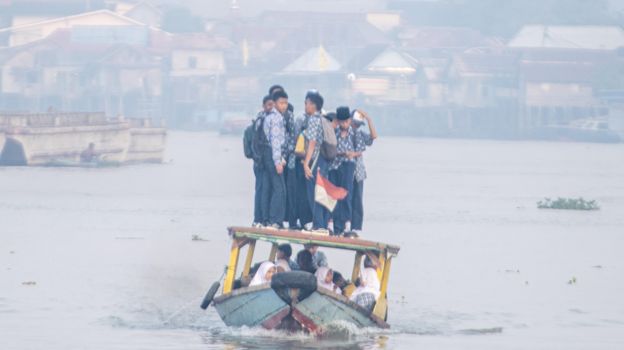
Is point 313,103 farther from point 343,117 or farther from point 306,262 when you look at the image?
point 306,262

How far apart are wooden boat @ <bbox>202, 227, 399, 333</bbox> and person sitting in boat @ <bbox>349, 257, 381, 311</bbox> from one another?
0.32ft

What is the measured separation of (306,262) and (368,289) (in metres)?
0.89

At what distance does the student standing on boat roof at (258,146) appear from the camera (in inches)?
798

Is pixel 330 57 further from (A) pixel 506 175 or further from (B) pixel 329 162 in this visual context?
(B) pixel 329 162

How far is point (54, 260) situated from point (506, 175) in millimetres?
43155

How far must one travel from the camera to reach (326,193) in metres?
20.1

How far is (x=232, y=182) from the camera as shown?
6128 centimetres

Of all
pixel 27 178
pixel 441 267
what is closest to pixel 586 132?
pixel 27 178

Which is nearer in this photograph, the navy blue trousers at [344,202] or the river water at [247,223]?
the navy blue trousers at [344,202]

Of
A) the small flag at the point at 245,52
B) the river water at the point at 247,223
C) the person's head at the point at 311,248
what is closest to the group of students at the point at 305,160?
the person's head at the point at 311,248

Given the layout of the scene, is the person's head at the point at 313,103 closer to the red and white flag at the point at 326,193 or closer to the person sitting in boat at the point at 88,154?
the red and white flag at the point at 326,193

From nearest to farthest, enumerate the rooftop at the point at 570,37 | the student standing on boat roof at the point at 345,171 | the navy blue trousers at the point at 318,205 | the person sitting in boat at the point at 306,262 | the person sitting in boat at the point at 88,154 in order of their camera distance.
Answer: the navy blue trousers at the point at 318,205
the person sitting in boat at the point at 306,262
the student standing on boat roof at the point at 345,171
the person sitting in boat at the point at 88,154
the rooftop at the point at 570,37

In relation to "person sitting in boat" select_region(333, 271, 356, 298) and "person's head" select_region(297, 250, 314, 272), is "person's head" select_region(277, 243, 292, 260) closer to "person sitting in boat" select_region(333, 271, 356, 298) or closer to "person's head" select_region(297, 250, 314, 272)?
"person's head" select_region(297, 250, 314, 272)

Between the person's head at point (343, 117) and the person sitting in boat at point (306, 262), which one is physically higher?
the person's head at point (343, 117)
